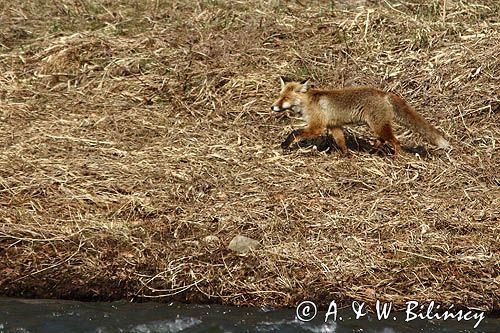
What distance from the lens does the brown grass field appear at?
7117mm

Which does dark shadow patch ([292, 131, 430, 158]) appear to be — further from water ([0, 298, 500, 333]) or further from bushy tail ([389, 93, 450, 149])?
water ([0, 298, 500, 333])

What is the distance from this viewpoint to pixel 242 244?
7.41 metres

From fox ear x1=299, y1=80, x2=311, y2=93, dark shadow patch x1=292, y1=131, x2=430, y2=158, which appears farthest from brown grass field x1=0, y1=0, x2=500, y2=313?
fox ear x1=299, y1=80, x2=311, y2=93

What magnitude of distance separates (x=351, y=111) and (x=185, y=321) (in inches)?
125

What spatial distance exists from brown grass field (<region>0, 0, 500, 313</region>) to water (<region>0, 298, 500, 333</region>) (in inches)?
7.4

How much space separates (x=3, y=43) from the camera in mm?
11547

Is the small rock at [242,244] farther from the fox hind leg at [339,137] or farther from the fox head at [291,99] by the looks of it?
the fox head at [291,99]

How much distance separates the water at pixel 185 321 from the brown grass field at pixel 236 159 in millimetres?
188

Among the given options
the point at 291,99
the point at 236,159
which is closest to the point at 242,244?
the point at 236,159

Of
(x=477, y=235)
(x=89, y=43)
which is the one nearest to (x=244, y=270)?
(x=477, y=235)

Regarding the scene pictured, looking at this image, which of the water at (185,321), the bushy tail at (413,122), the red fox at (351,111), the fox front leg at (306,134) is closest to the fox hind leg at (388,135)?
the red fox at (351,111)

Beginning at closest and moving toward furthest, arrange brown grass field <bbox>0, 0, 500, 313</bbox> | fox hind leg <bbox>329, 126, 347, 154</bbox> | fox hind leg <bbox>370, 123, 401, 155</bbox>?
brown grass field <bbox>0, 0, 500, 313</bbox> < fox hind leg <bbox>370, 123, 401, 155</bbox> < fox hind leg <bbox>329, 126, 347, 154</bbox>

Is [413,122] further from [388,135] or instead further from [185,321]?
[185,321]

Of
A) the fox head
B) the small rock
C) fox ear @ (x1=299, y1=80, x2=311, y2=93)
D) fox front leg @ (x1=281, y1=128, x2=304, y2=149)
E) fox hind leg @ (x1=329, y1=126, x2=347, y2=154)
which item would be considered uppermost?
fox ear @ (x1=299, y1=80, x2=311, y2=93)
